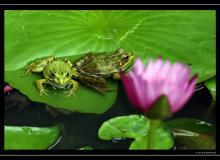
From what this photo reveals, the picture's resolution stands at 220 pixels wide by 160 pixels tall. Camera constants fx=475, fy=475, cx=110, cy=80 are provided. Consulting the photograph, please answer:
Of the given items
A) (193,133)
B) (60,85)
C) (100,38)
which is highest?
(100,38)

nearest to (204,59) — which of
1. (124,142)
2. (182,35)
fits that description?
(182,35)

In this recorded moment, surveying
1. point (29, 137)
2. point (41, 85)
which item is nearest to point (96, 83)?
point (41, 85)

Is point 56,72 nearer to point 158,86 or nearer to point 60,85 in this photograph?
point 60,85

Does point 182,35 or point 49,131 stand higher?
point 182,35

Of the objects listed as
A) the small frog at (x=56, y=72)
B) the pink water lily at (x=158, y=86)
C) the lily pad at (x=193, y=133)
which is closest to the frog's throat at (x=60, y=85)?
the small frog at (x=56, y=72)

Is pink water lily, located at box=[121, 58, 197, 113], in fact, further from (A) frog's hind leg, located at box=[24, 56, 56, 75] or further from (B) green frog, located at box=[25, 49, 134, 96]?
(A) frog's hind leg, located at box=[24, 56, 56, 75]

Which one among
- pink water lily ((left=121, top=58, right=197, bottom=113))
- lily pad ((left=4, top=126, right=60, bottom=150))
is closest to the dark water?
lily pad ((left=4, top=126, right=60, bottom=150))
